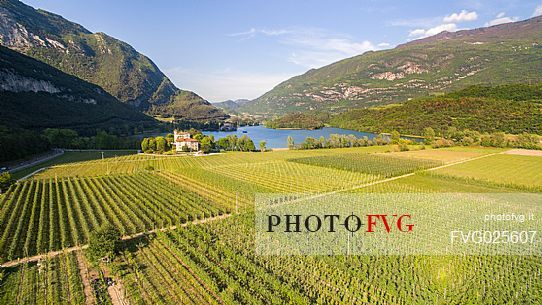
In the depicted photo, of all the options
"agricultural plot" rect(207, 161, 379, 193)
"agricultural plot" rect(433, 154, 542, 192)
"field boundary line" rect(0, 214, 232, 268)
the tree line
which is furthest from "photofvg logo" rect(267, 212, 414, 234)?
the tree line

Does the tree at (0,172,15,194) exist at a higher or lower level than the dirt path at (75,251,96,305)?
higher

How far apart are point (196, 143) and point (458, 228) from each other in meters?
67.9

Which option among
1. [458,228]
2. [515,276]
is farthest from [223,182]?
[515,276]

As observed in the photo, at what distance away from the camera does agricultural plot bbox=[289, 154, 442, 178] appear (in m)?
51.4

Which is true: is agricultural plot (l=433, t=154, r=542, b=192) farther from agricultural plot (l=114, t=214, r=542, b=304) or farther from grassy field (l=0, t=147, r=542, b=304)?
agricultural plot (l=114, t=214, r=542, b=304)

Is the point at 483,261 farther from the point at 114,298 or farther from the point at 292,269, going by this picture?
the point at 114,298

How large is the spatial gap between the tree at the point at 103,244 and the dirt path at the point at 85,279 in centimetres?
71

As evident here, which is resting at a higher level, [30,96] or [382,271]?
[30,96]

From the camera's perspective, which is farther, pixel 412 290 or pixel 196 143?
pixel 196 143

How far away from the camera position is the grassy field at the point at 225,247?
1598 centimetres

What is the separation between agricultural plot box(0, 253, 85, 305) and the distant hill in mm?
112535

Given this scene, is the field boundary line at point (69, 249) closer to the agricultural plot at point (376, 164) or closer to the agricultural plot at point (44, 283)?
the agricultural plot at point (44, 283)

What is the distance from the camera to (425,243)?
21.8 m

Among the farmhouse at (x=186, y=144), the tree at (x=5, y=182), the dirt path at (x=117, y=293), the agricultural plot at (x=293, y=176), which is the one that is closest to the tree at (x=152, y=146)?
the farmhouse at (x=186, y=144)
